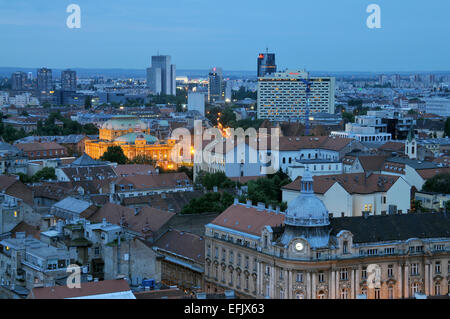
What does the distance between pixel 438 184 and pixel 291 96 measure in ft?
363

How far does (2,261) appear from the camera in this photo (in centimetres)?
3192

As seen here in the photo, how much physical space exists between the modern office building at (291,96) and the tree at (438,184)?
10648cm

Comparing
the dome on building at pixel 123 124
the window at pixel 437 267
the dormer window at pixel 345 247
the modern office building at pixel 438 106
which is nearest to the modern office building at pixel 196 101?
the modern office building at pixel 438 106

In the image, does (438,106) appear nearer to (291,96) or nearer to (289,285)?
(291,96)

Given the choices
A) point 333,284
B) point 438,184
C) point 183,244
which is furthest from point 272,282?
point 438,184

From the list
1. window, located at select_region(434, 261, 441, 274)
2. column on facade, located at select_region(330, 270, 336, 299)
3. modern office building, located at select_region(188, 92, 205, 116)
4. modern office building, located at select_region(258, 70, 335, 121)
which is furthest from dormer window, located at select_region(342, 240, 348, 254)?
modern office building, located at select_region(188, 92, 205, 116)

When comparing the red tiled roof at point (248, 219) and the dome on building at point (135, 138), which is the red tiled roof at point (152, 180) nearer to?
the red tiled roof at point (248, 219)

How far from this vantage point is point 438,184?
57.1m

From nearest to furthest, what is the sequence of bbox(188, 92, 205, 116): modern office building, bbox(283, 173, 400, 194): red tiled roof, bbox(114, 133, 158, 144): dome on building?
bbox(283, 173, 400, 194): red tiled roof → bbox(114, 133, 158, 144): dome on building → bbox(188, 92, 205, 116): modern office building

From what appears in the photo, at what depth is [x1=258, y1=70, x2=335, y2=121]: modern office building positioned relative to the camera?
166250mm

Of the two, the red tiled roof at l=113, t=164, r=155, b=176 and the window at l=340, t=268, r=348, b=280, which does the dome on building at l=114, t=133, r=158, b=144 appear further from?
the window at l=340, t=268, r=348, b=280

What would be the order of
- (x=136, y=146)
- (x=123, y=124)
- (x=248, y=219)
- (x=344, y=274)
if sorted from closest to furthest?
(x=344, y=274), (x=248, y=219), (x=136, y=146), (x=123, y=124)

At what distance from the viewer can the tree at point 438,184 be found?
5669 centimetres

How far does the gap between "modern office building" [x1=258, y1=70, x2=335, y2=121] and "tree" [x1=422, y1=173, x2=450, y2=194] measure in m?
106
